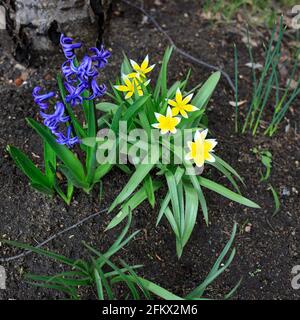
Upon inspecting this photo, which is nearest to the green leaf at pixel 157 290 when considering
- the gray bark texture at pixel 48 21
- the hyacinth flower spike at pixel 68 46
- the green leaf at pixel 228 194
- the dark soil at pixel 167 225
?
the dark soil at pixel 167 225

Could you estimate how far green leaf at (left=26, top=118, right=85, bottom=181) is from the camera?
1756 millimetres

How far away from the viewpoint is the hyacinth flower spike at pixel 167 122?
6.32 feet

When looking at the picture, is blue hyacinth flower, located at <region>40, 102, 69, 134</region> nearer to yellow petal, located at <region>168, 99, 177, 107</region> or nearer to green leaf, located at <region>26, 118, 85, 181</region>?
green leaf, located at <region>26, 118, 85, 181</region>

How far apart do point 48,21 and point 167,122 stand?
86 centimetres

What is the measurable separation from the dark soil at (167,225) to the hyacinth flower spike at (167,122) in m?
0.36

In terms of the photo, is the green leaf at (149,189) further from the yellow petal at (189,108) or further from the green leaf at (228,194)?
the yellow petal at (189,108)

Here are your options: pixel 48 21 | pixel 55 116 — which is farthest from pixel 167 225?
pixel 48 21

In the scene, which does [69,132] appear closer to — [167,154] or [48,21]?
[167,154]

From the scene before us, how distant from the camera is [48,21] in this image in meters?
2.33

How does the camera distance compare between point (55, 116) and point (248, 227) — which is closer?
point (55, 116)

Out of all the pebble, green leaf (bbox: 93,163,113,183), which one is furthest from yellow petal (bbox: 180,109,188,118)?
the pebble

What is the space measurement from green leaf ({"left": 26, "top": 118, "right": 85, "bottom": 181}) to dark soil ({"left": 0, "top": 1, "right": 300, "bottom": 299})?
178 mm

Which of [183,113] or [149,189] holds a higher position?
[183,113]

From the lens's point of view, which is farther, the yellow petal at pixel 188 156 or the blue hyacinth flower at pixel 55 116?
the yellow petal at pixel 188 156
